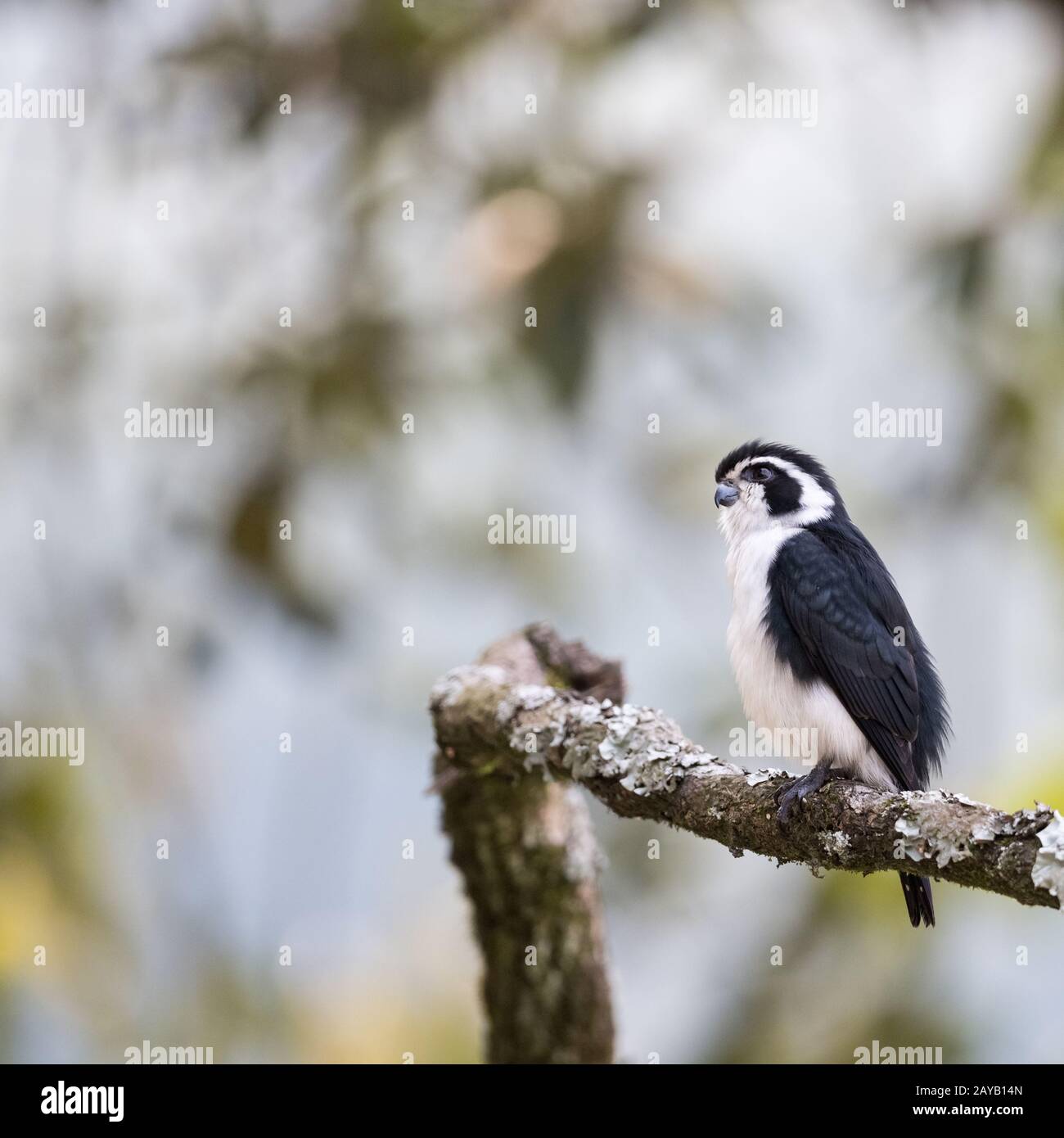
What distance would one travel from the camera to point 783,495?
5051 mm

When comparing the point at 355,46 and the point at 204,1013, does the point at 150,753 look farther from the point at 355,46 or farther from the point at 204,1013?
the point at 355,46

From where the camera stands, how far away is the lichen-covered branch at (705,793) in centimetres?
263

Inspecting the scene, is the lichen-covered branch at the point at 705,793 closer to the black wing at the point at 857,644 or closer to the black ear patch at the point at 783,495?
the black wing at the point at 857,644

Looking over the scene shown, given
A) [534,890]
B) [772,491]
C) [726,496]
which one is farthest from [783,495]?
[534,890]

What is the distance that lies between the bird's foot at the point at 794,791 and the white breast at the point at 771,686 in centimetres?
55

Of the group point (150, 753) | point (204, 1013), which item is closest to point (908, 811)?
point (204, 1013)

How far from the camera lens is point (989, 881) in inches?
105

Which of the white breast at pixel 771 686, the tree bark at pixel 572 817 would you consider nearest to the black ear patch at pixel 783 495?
the white breast at pixel 771 686

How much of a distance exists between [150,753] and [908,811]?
6.43 metres

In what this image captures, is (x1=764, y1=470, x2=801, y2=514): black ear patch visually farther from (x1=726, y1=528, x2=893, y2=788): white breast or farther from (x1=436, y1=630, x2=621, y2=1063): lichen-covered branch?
(x1=436, y1=630, x2=621, y2=1063): lichen-covered branch

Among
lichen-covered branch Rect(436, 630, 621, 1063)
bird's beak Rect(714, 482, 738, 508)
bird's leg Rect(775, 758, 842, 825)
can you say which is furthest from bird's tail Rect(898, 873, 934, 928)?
bird's beak Rect(714, 482, 738, 508)

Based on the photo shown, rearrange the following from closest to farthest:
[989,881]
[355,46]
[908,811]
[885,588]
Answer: [989,881]
[908,811]
[885,588]
[355,46]

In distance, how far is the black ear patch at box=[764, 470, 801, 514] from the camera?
5.03 metres

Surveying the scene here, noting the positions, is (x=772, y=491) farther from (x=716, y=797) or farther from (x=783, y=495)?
(x=716, y=797)
